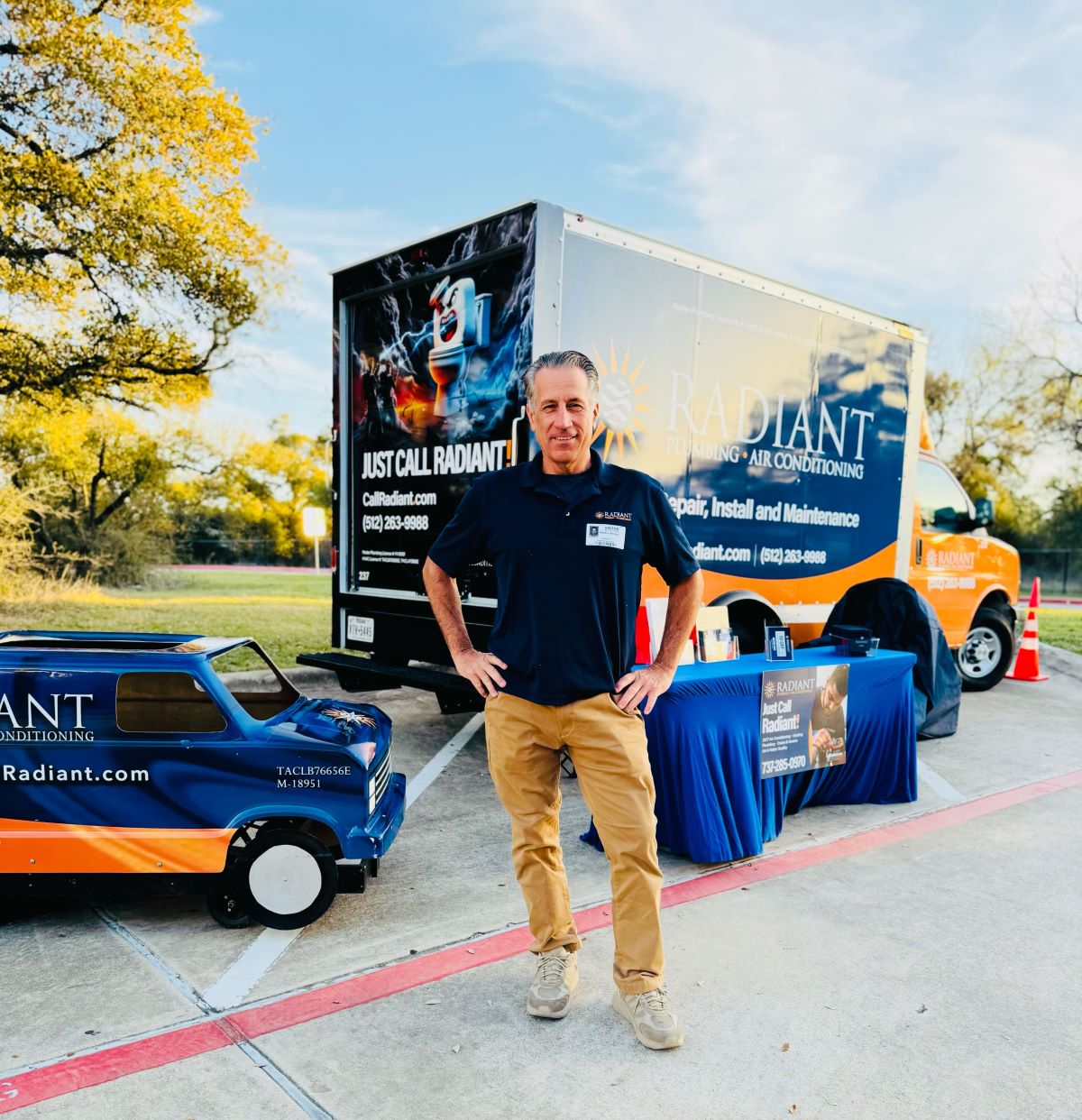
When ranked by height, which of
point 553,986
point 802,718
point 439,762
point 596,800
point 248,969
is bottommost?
point 439,762

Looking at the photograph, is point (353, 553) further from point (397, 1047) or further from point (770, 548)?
point (397, 1047)

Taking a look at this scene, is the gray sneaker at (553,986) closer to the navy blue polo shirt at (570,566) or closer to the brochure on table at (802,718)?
the navy blue polo shirt at (570,566)

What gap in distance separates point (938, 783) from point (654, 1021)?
3.67 meters

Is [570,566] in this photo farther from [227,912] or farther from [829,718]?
[829,718]

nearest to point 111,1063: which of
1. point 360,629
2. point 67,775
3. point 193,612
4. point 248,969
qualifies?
point 248,969

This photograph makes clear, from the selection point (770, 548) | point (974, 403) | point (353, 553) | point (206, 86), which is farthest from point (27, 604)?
point (974, 403)

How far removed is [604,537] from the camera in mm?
2576

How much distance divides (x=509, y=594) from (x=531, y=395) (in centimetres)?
Answer: 60

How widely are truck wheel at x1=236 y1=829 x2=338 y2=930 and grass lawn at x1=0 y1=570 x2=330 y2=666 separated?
A: 22.0 ft

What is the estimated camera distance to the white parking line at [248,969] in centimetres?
285

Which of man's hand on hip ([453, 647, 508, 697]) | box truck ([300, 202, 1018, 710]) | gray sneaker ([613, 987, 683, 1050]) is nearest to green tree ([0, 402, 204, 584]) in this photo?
box truck ([300, 202, 1018, 710])

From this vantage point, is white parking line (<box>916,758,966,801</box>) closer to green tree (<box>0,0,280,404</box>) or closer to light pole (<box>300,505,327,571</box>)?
light pole (<box>300,505,327,571</box>)

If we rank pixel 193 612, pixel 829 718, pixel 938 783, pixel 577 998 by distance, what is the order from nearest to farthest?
pixel 577 998 → pixel 829 718 → pixel 938 783 → pixel 193 612

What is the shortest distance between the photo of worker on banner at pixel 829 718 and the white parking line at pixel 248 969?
2659 mm
